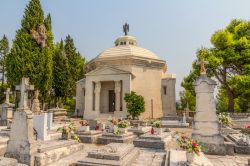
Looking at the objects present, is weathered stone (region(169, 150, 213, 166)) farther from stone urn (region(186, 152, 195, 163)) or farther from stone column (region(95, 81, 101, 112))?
stone column (region(95, 81, 101, 112))

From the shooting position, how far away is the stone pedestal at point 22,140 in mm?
5719

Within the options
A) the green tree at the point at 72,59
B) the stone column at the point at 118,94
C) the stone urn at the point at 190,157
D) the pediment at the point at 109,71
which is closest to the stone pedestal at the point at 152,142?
the stone urn at the point at 190,157

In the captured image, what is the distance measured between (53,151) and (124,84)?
1718cm

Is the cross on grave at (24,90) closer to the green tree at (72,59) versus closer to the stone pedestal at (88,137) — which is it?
the stone pedestal at (88,137)

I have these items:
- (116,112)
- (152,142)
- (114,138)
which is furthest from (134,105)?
(152,142)

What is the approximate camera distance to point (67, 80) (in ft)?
102

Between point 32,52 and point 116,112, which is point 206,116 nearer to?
point 116,112

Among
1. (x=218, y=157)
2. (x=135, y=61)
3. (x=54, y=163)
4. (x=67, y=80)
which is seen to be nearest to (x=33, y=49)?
(x=67, y=80)

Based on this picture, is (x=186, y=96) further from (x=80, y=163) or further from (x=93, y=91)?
(x=80, y=163)

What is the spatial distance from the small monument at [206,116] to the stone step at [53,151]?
5.49m

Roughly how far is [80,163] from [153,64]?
2266 centimetres

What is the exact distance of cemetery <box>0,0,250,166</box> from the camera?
6078 millimetres

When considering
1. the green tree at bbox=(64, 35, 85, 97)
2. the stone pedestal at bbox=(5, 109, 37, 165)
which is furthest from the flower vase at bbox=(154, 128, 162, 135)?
the green tree at bbox=(64, 35, 85, 97)

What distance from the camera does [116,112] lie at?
905 inches
